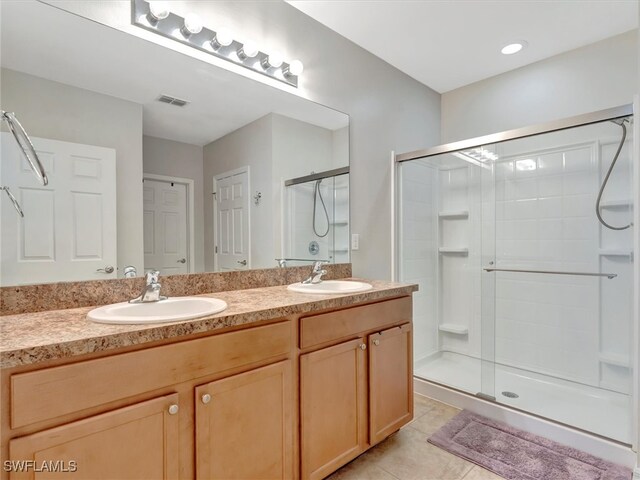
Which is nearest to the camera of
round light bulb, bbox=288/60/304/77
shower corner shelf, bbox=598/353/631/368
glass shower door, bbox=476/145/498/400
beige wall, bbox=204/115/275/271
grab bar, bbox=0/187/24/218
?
grab bar, bbox=0/187/24/218

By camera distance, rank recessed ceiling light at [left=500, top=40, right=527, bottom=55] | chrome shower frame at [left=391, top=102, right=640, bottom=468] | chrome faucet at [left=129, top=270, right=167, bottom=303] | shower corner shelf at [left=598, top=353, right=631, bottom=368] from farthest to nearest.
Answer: recessed ceiling light at [left=500, top=40, right=527, bottom=55]
shower corner shelf at [left=598, top=353, right=631, bottom=368]
chrome shower frame at [left=391, top=102, right=640, bottom=468]
chrome faucet at [left=129, top=270, right=167, bottom=303]

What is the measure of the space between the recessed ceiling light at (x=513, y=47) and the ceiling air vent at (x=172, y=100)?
7.33 ft

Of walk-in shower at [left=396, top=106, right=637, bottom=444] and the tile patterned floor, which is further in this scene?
walk-in shower at [left=396, top=106, right=637, bottom=444]

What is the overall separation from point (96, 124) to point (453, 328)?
9.20 ft

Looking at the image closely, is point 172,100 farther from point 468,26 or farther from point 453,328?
point 453,328

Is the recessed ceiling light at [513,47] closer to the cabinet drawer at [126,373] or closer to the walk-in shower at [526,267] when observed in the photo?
the walk-in shower at [526,267]

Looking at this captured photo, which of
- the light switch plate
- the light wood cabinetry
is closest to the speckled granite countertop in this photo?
the light wood cabinetry

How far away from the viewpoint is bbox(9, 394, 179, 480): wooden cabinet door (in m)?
0.81

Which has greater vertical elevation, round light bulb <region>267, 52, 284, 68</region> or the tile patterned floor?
round light bulb <region>267, 52, 284, 68</region>

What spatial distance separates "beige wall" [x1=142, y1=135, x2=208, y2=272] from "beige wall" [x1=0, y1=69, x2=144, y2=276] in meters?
0.05

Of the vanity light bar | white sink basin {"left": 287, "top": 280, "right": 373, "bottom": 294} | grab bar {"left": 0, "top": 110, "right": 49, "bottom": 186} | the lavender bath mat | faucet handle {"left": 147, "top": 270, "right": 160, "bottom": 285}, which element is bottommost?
the lavender bath mat

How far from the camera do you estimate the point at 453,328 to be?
9.34 feet

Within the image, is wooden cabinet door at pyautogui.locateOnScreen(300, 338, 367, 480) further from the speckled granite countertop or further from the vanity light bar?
the vanity light bar

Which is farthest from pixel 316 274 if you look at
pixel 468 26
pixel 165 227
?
pixel 468 26
